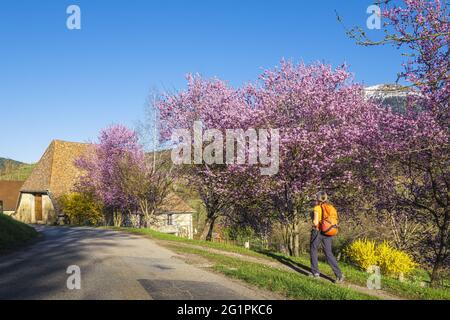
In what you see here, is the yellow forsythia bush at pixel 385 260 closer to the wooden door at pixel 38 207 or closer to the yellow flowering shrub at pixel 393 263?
the yellow flowering shrub at pixel 393 263

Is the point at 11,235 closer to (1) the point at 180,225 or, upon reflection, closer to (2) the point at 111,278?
(2) the point at 111,278

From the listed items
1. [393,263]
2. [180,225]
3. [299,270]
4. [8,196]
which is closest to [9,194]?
[8,196]

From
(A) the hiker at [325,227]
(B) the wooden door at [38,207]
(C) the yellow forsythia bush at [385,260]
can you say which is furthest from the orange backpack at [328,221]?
(B) the wooden door at [38,207]

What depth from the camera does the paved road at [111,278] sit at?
7309mm

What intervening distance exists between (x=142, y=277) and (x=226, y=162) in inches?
473

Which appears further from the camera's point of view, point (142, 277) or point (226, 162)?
point (226, 162)

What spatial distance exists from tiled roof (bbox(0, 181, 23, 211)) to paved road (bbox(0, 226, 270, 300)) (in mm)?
47543

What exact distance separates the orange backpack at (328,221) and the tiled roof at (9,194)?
2122 inches

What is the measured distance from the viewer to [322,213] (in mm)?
10555

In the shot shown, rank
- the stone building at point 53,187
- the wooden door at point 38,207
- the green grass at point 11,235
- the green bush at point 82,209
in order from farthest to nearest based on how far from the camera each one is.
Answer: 1. the wooden door at point 38,207
2. the stone building at point 53,187
3. the green bush at point 82,209
4. the green grass at point 11,235

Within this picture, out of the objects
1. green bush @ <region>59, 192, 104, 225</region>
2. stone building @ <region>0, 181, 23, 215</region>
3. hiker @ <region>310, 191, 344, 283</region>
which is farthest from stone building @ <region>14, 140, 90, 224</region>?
hiker @ <region>310, 191, 344, 283</region>

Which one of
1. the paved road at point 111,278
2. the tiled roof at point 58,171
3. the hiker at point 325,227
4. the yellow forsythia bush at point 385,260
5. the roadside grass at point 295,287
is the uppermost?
the tiled roof at point 58,171
